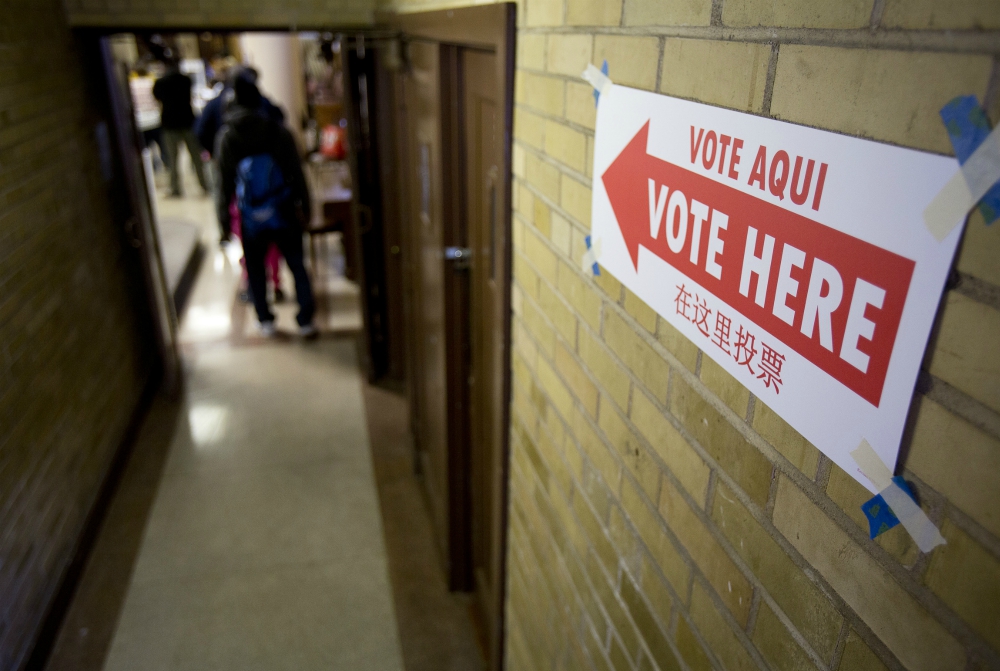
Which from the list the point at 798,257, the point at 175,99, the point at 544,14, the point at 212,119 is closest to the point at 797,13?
the point at 798,257

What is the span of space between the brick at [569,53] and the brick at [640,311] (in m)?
0.42

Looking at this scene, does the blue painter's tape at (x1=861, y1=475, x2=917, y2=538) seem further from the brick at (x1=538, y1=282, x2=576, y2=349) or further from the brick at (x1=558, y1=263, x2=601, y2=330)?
the brick at (x1=538, y1=282, x2=576, y2=349)

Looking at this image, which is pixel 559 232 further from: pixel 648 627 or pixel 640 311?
pixel 648 627

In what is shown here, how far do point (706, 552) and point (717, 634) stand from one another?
110 millimetres

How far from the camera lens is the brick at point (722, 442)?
2.66 feet

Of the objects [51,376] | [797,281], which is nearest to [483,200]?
[797,281]

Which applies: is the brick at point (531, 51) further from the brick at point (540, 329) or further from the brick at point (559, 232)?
the brick at point (540, 329)

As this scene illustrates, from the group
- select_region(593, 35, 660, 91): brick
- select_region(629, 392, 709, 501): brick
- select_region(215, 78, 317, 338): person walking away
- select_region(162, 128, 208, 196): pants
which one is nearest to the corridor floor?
select_region(215, 78, 317, 338): person walking away

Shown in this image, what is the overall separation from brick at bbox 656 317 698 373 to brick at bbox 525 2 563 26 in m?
0.66

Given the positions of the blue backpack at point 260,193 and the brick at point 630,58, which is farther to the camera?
the blue backpack at point 260,193

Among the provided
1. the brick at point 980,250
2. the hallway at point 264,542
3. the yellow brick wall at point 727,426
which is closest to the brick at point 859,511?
the yellow brick wall at point 727,426

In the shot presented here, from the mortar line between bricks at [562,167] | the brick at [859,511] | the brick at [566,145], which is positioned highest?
the brick at [566,145]

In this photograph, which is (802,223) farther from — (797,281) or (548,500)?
(548,500)

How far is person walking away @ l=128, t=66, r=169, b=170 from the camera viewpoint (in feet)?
30.0
